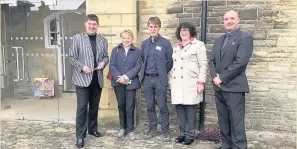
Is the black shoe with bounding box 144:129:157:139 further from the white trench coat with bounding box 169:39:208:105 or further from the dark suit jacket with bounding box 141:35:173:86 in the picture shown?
the dark suit jacket with bounding box 141:35:173:86

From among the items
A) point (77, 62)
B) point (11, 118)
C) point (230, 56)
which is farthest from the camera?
point (11, 118)

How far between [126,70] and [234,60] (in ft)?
5.06

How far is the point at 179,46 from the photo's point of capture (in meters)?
4.55

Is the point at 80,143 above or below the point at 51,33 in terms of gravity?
below

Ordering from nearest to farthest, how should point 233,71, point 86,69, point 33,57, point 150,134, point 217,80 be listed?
point 233,71 → point 217,80 → point 86,69 → point 150,134 → point 33,57

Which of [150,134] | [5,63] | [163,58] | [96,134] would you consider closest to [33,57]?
[5,63]

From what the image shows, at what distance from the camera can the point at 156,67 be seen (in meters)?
4.61

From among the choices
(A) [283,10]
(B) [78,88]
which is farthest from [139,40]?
(A) [283,10]

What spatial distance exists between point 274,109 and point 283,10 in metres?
1.51

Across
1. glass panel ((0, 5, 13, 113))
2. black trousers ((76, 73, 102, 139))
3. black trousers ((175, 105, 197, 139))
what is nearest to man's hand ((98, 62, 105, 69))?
black trousers ((76, 73, 102, 139))

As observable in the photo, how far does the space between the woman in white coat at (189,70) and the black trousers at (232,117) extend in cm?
36

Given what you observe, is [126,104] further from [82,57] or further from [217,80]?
[217,80]

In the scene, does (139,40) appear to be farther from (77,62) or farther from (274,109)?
(274,109)

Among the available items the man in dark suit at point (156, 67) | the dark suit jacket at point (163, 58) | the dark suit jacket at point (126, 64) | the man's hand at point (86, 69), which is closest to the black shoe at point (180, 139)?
the man in dark suit at point (156, 67)
